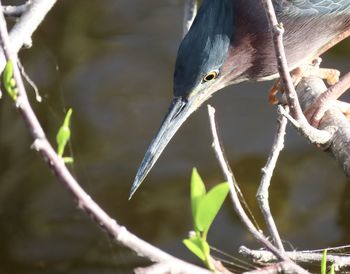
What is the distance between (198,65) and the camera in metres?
2.74

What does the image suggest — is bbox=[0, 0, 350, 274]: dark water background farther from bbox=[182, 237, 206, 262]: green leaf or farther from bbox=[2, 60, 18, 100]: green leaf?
bbox=[2, 60, 18, 100]: green leaf

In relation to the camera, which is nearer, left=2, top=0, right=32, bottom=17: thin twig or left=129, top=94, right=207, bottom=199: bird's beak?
left=2, top=0, right=32, bottom=17: thin twig

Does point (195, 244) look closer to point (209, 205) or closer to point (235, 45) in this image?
point (209, 205)

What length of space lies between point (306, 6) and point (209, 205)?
1739mm

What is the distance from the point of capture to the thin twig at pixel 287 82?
5.99 feet

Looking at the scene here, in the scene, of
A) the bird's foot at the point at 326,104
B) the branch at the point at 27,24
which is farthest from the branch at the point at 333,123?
the branch at the point at 27,24

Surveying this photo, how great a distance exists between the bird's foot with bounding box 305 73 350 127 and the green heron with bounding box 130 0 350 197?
22 cm

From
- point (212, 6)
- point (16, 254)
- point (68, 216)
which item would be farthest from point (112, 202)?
point (212, 6)

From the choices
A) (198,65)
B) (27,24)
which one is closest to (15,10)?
(27,24)

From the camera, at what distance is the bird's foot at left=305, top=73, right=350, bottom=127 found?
9.25 ft

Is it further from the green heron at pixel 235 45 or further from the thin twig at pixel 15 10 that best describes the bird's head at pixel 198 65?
the thin twig at pixel 15 10

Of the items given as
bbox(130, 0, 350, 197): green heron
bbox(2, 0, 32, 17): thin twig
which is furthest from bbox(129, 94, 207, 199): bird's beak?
bbox(2, 0, 32, 17): thin twig

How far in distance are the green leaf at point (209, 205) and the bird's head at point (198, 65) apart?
1279 millimetres

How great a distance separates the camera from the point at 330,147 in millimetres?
2559
